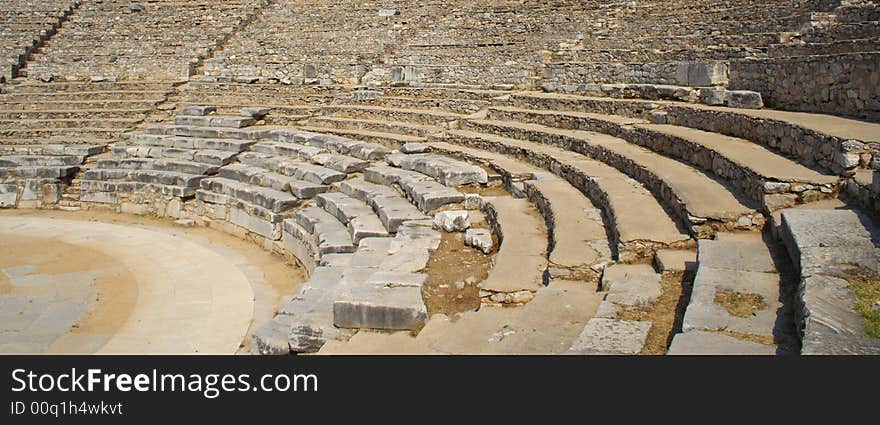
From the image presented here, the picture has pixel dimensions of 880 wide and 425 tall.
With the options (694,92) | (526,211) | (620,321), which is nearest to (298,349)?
(620,321)

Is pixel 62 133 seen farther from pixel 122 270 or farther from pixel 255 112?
pixel 122 270

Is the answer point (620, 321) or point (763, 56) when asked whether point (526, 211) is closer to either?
point (620, 321)

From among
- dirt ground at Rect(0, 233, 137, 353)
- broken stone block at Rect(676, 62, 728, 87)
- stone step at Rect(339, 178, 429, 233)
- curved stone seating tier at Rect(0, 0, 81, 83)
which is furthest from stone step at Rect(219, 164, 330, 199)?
curved stone seating tier at Rect(0, 0, 81, 83)

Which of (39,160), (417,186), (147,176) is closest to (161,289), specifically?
(417,186)

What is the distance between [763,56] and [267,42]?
37.9ft

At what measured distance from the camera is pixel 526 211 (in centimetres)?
846

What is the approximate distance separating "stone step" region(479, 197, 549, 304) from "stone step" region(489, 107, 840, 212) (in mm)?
1761

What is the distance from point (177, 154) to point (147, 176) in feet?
2.56

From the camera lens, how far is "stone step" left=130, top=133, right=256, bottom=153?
13938 millimetres

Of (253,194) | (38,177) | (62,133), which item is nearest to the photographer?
(253,194)

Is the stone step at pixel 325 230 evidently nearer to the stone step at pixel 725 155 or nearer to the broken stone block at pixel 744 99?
the stone step at pixel 725 155

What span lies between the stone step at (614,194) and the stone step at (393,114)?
1582mm

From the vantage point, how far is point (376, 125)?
1394 cm

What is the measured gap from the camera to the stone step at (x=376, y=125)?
43.3 ft
